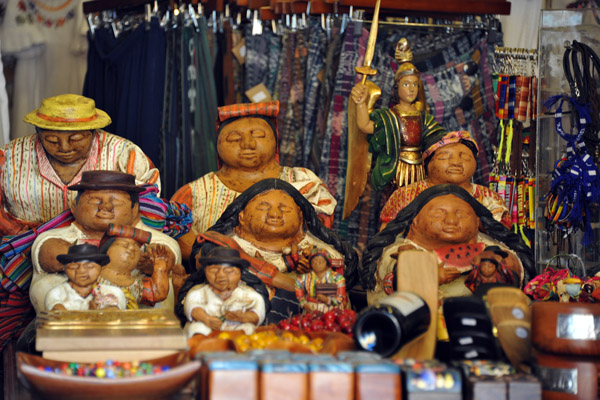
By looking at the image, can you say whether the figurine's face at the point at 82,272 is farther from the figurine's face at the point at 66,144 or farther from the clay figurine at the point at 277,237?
the figurine's face at the point at 66,144

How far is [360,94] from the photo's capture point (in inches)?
221

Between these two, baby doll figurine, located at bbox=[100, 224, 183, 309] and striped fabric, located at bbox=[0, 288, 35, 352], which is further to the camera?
striped fabric, located at bbox=[0, 288, 35, 352]

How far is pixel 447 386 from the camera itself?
3330 mm

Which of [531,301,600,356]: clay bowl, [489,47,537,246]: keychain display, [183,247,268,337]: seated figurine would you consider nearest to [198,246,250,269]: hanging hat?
[183,247,268,337]: seated figurine

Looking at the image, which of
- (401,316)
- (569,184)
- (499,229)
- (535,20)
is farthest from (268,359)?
(535,20)

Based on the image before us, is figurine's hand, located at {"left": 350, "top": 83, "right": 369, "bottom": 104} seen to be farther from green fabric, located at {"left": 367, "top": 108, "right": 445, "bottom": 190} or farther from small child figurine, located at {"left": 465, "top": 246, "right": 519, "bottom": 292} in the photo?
small child figurine, located at {"left": 465, "top": 246, "right": 519, "bottom": 292}

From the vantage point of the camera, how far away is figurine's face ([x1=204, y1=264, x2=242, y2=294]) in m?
3.97

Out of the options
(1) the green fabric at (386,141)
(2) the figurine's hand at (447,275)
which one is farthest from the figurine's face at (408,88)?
(2) the figurine's hand at (447,275)

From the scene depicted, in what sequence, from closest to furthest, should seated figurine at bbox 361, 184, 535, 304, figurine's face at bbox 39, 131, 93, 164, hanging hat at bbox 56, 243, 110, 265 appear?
hanging hat at bbox 56, 243, 110, 265
seated figurine at bbox 361, 184, 535, 304
figurine's face at bbox 39, 131, 93, 164

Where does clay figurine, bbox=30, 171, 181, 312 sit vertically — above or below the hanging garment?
below

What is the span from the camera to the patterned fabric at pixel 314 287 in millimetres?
4281

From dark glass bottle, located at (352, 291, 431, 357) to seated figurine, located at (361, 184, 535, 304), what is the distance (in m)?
0.77

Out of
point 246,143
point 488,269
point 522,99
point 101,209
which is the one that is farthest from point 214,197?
point 522,99

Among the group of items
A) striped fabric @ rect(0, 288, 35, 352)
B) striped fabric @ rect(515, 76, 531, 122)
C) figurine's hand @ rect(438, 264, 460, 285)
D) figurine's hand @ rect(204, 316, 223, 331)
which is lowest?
striped fabric @ rect(0, 288, 35, 352)
